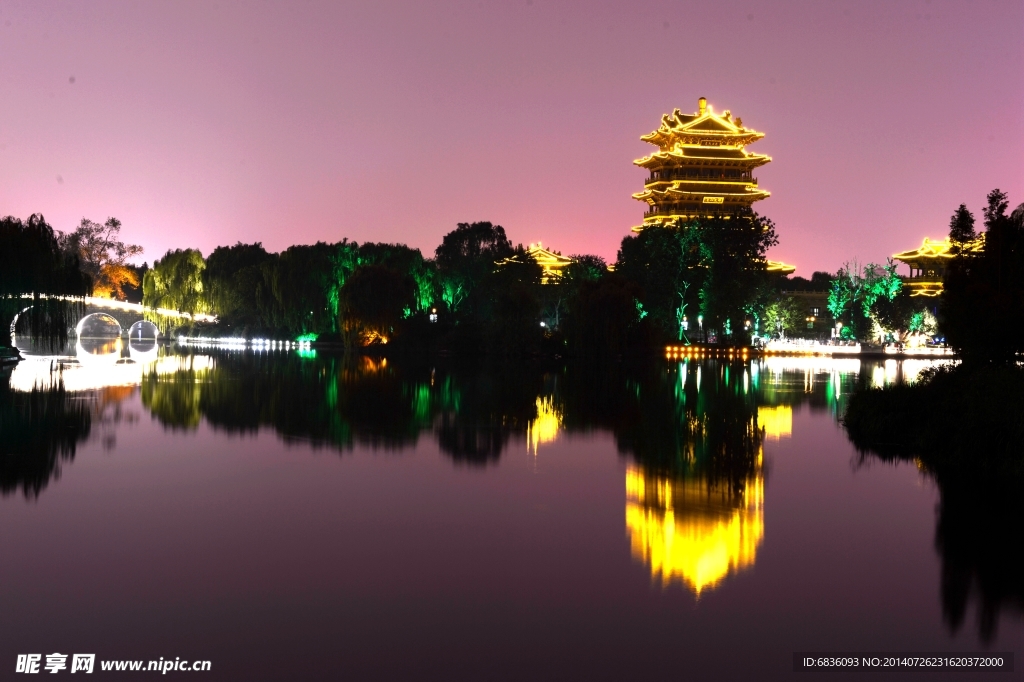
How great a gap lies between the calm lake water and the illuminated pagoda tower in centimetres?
5986

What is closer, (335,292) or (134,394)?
(134,394)

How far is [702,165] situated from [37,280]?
177 ft

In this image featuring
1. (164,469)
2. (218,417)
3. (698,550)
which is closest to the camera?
(698,550)

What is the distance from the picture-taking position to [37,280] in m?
34.9

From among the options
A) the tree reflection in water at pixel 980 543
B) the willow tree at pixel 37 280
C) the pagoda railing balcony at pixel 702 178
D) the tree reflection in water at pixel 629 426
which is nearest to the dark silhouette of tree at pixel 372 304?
the tree reflection in water at pixel 629 426

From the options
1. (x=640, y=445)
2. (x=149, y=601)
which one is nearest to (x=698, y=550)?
(x=149, y=601)

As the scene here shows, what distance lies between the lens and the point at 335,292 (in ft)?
210

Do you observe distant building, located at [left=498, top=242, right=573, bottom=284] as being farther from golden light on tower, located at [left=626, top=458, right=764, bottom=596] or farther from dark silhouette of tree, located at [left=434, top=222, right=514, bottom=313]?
golden light on tower, located at [left=626, top=458, right=764, bottom=596]

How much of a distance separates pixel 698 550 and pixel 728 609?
68.5 inches

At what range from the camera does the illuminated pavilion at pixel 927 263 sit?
83938 millimetres

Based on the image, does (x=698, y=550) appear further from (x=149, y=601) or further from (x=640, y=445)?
(x=640, y=445)

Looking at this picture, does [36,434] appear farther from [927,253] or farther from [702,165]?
[927,253]

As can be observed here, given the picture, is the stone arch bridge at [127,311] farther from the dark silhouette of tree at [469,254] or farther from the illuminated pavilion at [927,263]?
the illuminated pavilion at [927,263]

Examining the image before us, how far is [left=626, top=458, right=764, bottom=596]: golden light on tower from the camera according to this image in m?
8.72
